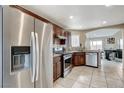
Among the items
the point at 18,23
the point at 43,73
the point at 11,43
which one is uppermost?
the point at 18,23

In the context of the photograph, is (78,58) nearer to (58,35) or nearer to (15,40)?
(58,35)

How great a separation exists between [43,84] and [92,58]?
540 cm

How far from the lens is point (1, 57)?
140 centimetres

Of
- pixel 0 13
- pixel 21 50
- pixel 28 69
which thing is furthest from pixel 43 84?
pixel 0 13

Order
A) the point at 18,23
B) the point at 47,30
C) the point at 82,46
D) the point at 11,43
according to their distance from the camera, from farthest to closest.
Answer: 1. the point at 82,46
2. the point at 47,30
3. the point at 18,23
4. the point at 11,43

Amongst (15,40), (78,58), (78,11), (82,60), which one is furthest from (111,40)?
(15,40)

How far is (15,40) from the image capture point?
1562 millimetres

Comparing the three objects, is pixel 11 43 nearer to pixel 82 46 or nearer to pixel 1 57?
pixel 1 57

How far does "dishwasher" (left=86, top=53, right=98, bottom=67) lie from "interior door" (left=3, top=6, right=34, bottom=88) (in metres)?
5.68

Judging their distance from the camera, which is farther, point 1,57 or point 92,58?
point 92,58

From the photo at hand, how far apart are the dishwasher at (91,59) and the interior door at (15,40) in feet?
18.6

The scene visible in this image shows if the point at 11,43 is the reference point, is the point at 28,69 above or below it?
below

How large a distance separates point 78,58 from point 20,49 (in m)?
6.16

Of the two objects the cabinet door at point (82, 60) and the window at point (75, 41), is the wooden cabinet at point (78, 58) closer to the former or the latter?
the cabinet door at point (82, 60)
